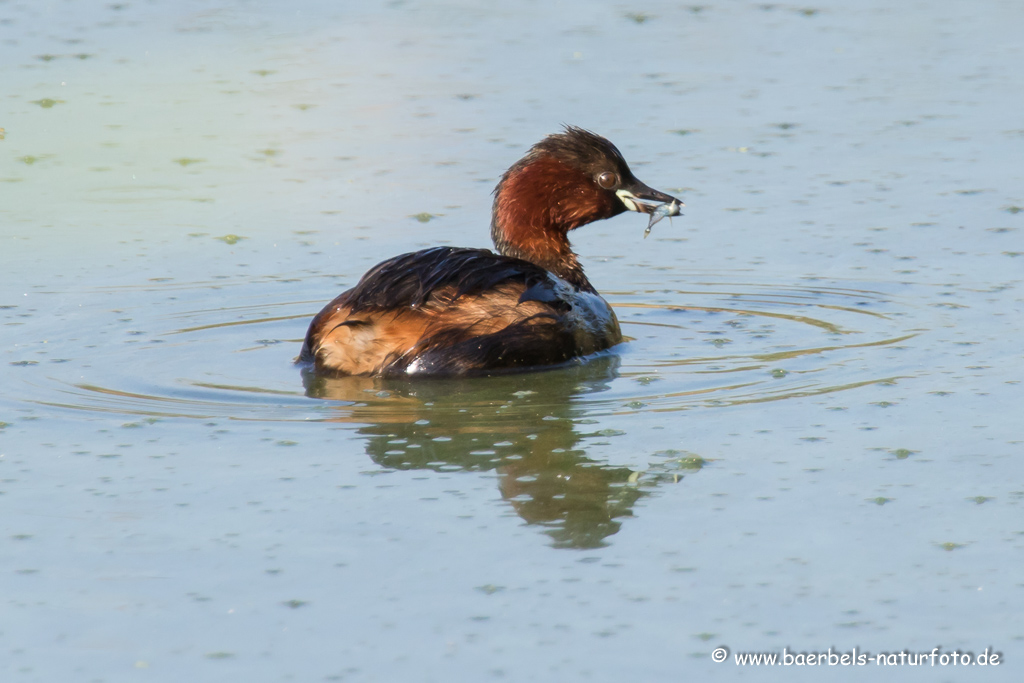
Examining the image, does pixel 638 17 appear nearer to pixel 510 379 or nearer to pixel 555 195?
pixel 555 195

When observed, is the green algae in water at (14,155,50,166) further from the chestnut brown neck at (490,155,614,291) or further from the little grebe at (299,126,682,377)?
the little grebe at (299,126,682,377)

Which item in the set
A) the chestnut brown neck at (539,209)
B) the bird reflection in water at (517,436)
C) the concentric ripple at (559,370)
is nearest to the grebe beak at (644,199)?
the chestnut brown neck at (539,209)

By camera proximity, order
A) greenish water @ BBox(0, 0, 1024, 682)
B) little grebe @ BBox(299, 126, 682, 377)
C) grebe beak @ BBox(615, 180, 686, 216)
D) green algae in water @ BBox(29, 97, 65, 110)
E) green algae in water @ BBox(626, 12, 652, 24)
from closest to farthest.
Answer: greenish water @ BBox(0, 0, 1024, 682) → little grebe @ BBox(299, 126, 682, 377) → grebe beak @ BBox(615, 180, 686, 216) → green algae in water @ BBox(29, 97, 65, 110) → green algae in water @ BBox(626, 12, 652, 24)

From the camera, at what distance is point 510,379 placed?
7.39 meters

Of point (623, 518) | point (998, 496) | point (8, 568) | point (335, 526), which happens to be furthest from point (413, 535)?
point (998, 496)

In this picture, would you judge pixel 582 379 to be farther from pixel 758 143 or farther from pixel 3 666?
pixel 758 143

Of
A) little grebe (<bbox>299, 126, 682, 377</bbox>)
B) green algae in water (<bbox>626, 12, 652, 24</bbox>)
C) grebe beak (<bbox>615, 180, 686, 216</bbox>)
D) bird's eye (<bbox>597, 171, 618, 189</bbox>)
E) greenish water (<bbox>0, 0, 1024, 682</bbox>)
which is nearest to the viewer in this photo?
greenish water (<bbox>0, 0, 1024, 682</bbox>)

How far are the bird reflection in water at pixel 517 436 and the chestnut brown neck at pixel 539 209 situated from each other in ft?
2.38

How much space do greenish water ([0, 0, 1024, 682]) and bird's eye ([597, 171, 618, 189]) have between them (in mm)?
699

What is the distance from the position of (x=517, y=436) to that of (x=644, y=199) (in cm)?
240

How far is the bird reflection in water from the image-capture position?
5.58m

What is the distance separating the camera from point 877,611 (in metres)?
4.67

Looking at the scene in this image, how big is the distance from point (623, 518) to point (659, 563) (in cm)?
41

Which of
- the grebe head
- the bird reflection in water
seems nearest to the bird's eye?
the grebe head
